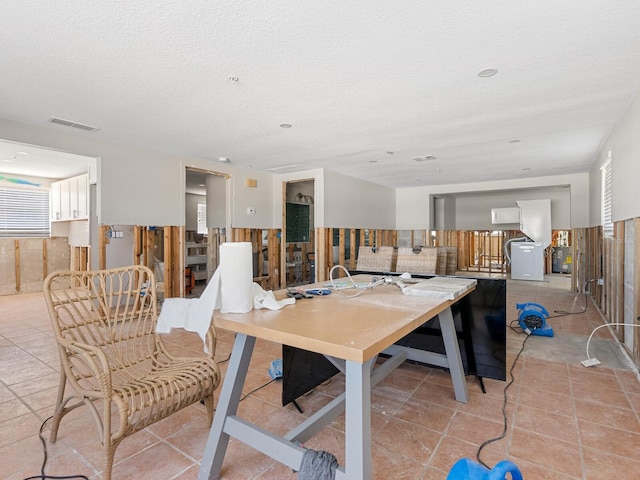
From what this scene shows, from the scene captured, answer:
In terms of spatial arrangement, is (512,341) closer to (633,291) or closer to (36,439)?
(633,291)

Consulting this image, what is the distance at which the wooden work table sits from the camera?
1.12m

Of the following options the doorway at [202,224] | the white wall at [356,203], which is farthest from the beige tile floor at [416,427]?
the white wall at [356,203]

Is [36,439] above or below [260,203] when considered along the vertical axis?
below

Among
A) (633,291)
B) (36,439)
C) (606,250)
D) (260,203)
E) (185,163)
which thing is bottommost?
(36,439)

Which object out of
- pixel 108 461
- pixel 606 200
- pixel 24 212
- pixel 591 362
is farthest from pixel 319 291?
pixel 24 212

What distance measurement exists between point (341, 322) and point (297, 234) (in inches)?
256

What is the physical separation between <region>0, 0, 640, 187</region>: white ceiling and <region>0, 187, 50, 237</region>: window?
4.78 meters

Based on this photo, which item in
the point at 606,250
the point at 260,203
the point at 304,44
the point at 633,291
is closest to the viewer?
the point at 304,44

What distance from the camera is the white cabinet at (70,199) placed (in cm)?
678

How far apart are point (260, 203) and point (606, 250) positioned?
5644 millimetres

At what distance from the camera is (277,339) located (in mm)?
1216

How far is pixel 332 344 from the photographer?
1.07m

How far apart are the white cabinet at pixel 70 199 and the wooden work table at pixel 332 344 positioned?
671 centimetres

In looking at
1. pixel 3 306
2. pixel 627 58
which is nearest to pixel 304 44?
pixel 627 58
